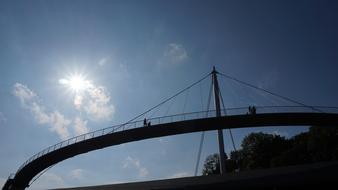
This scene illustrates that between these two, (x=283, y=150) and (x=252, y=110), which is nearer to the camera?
(x=252, y=110)

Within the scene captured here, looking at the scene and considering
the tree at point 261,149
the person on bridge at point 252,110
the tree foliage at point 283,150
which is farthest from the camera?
the tree at point 261,149

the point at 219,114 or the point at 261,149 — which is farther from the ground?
the point at 219,114

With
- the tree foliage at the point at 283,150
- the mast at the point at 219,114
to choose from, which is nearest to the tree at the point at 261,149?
the tree foliage at the point at 283,150

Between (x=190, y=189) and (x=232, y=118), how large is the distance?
54.9ft

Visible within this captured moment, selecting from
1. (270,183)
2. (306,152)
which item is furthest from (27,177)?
(306,152)

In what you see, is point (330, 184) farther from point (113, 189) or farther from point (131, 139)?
point (131, 139)

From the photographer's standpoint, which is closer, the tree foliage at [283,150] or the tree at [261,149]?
the tree foliage at [283,150]

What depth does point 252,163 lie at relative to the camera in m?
59.6

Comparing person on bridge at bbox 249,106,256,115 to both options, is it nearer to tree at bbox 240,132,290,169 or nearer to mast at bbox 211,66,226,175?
mast at bbox 211,66,226,175

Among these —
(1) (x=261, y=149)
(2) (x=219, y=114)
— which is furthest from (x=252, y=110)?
(1) (x=261, y=149)

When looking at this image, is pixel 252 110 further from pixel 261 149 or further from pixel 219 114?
pixel 261 149

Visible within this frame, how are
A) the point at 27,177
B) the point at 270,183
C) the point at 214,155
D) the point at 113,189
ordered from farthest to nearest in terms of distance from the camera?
1. the point at 214,155
2. the point at 27,177
3. the point at 113,189
4. the point at 270,183

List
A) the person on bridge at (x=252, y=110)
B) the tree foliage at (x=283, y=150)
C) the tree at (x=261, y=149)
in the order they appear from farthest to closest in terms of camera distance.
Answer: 1. the tree at (x=261, y=149)
2. the tree foliage at (x=283, y=150)
3. the person on bridge at (x=252, y=110)

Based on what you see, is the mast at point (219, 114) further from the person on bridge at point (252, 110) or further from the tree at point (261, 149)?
the tree at point (261, 149)
